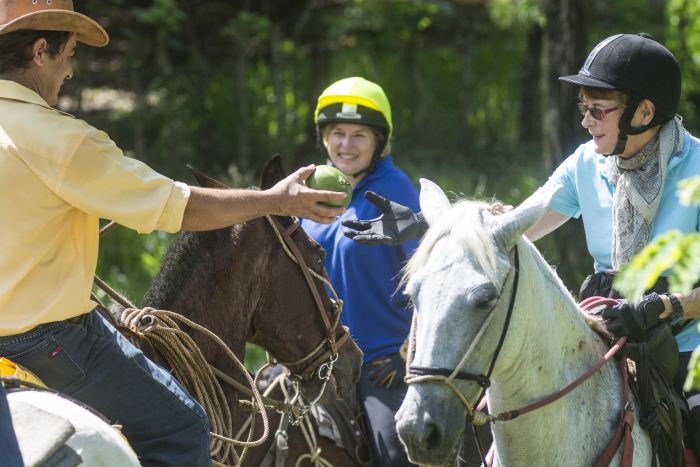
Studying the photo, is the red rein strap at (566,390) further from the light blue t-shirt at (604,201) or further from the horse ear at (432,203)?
the horse ear at (432,203)

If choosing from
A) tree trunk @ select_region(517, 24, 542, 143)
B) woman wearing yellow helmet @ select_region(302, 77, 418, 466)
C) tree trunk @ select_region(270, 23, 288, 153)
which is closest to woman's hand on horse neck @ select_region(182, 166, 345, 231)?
woman wearing yellow helmet @ select_region(302, 77, 418, 466)

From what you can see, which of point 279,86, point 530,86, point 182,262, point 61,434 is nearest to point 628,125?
point 182,262

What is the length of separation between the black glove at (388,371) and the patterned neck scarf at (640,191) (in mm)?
1236

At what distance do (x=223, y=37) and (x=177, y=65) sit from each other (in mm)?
792

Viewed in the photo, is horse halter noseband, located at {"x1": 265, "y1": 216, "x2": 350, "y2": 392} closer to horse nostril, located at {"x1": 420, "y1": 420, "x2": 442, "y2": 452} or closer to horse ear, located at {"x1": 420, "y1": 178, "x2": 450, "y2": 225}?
horse ear, located at {"x1": 420, "y1": 178, "x2": 450, "y2": 225}

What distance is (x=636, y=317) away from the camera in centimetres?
369

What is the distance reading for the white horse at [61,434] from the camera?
2.61 meters

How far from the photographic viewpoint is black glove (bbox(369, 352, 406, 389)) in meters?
4.74

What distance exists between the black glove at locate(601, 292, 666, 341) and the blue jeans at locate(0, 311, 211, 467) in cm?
162

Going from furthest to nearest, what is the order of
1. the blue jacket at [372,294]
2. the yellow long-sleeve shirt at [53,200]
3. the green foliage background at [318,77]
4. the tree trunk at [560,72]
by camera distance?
1. the green foliage background at [318,77]
2. the tree trunk at [560,72]
3. the blue jacket at [372,294]
4. the yellow long-sleeve shirt at [53,200]

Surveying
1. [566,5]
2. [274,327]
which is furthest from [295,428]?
[566,5]

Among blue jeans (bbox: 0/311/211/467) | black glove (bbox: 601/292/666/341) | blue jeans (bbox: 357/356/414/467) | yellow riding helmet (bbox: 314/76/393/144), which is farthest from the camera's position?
yellow riding helmet (bbox: 314/76/393/144)

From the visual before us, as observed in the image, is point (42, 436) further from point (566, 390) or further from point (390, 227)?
point (566, 390)

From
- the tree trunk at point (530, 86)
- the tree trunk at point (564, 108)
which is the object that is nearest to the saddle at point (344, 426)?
the tree trunk at point (564, 108)
